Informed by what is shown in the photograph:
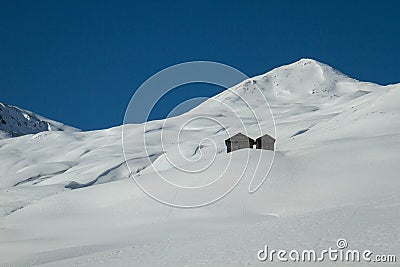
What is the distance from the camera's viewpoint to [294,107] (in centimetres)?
19575

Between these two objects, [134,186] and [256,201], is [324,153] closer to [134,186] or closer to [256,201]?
[256,201]

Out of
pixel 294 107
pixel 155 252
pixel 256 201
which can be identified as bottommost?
pixel 155 252

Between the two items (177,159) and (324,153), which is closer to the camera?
(324,153)

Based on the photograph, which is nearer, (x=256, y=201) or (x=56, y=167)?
(x=256, y=201)

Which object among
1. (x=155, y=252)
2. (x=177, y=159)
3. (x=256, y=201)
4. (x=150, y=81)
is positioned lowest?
(x=155, y=252)

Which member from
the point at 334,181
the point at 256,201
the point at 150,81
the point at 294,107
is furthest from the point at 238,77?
the point at 294,107

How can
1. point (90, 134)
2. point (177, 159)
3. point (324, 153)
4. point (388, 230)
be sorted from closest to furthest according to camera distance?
point (388, 230), point (324, 153), point (177, 159), point (90, 134)

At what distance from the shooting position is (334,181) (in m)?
32.8

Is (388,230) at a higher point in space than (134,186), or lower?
lower

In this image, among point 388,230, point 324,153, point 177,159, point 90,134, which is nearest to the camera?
point 388,230

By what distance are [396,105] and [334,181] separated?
51512mm

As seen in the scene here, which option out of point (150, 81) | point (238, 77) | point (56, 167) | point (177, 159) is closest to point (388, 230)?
point (238, 77)

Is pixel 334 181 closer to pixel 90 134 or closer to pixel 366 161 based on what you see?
pixel 366 161

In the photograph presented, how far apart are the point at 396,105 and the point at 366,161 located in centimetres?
4716
